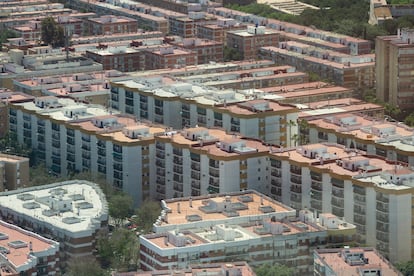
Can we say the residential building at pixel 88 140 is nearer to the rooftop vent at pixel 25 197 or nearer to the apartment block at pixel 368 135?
the rooftop vent at pixel 25 197

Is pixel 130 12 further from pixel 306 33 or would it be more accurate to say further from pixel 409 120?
pixel 409 120

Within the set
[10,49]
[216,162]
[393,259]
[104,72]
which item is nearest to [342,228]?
[393,259]

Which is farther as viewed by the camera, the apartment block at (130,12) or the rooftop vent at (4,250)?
the apartment block at (130,12)

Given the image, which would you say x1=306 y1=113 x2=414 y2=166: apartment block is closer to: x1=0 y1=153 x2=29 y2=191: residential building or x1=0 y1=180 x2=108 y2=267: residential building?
x1=0 y1=180 x2=108 y2=267: residential building

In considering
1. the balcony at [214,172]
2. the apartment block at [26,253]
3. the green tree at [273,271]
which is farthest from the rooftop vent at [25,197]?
the green tree at [273,271]

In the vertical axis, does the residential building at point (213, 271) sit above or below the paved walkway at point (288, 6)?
below

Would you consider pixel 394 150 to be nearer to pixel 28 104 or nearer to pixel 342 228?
pixel 342 228
